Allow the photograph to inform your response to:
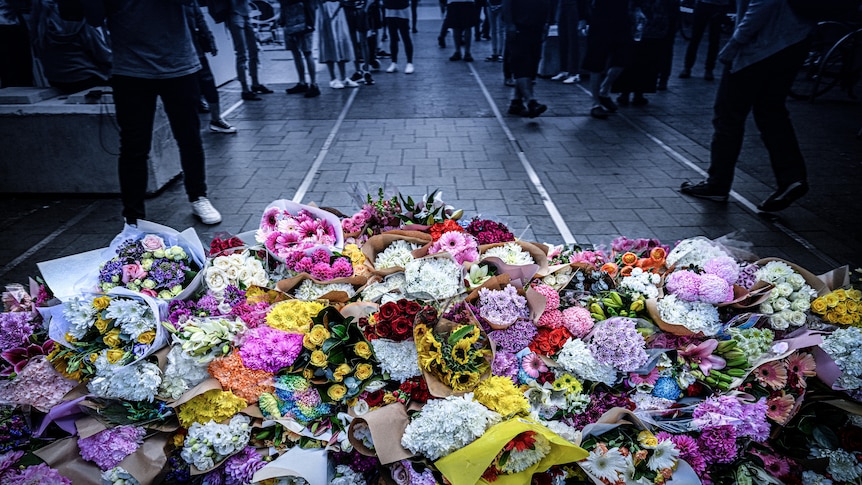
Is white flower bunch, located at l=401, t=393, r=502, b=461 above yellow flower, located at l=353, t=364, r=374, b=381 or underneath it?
underneath

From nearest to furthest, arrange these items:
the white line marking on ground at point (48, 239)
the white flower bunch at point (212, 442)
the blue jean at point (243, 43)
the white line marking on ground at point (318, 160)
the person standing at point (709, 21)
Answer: the white flower bunch at point (212, 442)
the white line marking on ground at point (48, 239)
the white line marking on ground at point (318, 160)
the blue jean at point (243, 43)
the person standing at point (709, 21)

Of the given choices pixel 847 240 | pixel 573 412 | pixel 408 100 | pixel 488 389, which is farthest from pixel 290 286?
pixel 408 100

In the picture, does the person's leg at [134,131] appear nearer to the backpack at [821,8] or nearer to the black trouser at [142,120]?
the black trouser at [142,120]

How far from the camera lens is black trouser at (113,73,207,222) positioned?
330 centimetres

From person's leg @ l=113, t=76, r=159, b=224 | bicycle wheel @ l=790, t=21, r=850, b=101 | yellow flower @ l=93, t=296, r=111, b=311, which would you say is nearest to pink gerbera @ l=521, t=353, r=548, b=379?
yellow flower @ l=93, t=296, r=111, b=311

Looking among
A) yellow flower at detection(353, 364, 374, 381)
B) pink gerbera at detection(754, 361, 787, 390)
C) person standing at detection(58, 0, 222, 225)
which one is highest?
person standing at detection(58, 0, 222, 225)

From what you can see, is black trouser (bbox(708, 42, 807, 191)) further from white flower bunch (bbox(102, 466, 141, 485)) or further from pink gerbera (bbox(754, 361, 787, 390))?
white flower bunch (bbox(102, 466, 141, 485))

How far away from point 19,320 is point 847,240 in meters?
5.27

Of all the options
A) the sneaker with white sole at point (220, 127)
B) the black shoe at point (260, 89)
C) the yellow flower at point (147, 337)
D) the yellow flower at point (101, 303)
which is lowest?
the sneaker with white sole at point (220, 127)

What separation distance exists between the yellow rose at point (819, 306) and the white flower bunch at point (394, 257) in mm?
1516

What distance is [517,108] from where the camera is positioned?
23.3 ft

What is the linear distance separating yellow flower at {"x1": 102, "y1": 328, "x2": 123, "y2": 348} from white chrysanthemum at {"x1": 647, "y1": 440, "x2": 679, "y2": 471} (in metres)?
1.76

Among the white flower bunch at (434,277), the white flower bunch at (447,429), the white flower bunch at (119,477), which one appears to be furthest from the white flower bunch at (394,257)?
the white flower bunch at (119,477)

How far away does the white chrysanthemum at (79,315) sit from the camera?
1611mm
